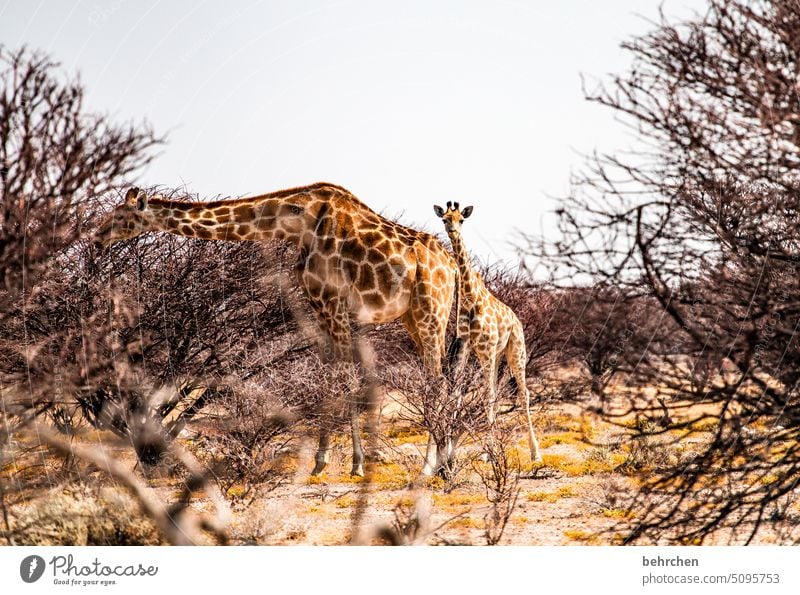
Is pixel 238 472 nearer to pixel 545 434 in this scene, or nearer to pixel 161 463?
pixel 161 463

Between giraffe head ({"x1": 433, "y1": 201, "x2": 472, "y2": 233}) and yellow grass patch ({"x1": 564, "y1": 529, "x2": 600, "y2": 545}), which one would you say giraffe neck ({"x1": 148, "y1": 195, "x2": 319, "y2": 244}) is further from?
yellow grass patch ({"x1": 564, "y1": 529, "x2": 600, "y2": 545})

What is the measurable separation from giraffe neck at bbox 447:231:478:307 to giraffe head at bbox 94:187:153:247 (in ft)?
12.1

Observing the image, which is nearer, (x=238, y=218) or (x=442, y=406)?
(x=442, y=406)

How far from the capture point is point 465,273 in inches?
443

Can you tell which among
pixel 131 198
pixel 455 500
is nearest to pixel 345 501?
pixel 455 500

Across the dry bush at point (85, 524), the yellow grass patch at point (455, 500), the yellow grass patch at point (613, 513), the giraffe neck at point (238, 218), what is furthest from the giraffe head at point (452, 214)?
the dry bush at point (85, 524)

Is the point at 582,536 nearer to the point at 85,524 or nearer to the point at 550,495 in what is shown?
the point at 550,495

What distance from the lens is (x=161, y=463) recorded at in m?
9.71

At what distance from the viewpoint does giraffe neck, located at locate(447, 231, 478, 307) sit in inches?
419

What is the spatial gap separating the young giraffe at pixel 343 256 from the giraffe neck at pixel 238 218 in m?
0.01

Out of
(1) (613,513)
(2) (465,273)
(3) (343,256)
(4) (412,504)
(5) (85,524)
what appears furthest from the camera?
(2) (465,273)

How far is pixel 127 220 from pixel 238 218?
130 cm

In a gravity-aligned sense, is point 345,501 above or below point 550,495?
above
